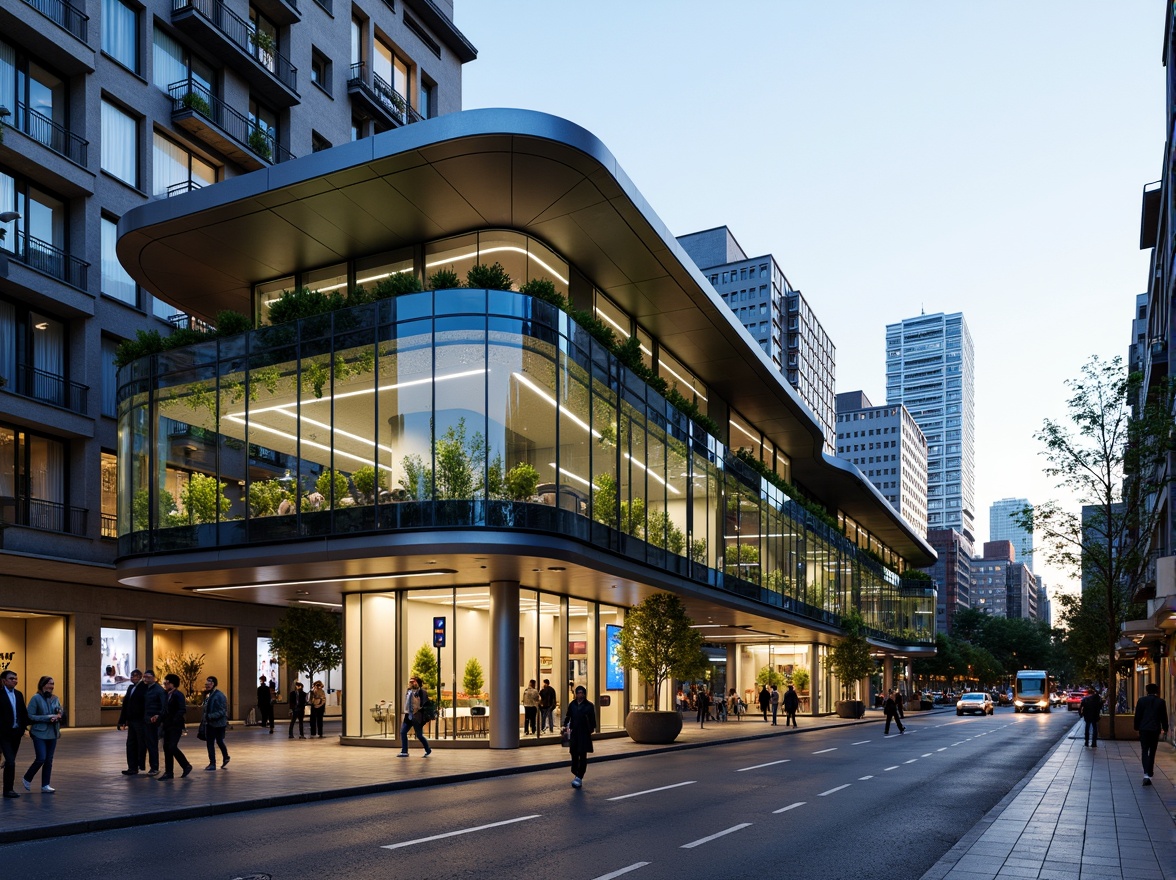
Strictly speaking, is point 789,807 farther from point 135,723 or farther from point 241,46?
point 241,46

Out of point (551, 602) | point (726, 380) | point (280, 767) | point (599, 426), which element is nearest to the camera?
point (280, 767)

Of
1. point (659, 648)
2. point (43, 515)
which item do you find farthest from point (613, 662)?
point (43, 515)

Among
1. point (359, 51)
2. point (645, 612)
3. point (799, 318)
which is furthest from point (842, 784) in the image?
point (799, 318)

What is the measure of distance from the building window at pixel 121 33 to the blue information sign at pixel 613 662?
83.3 ft

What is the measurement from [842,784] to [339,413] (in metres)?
14.3

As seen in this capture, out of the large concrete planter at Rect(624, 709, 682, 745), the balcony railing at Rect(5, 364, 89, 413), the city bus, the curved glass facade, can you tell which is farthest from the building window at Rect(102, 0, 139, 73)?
the city bus

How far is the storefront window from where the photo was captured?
38.8 metres

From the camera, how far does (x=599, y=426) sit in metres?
30.3

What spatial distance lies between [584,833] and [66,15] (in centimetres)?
3323

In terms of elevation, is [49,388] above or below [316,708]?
above

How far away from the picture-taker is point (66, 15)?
35.8 metres

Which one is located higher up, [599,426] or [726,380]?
[726,380]

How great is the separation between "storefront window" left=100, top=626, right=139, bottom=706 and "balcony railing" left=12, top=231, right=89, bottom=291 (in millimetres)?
12101

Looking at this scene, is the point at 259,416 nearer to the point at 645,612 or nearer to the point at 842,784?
the point at 645,612
